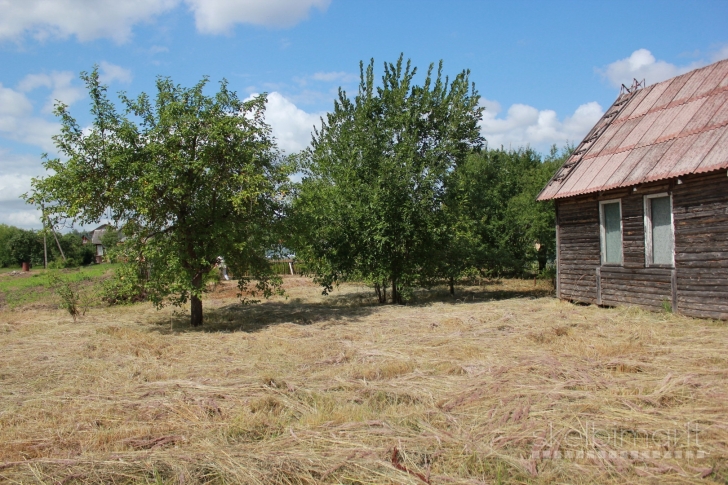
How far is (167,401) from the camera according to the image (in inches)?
233

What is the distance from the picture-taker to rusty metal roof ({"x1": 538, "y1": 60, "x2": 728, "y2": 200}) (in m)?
10.3

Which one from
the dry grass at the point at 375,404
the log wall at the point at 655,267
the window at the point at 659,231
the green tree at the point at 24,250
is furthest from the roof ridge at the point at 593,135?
the green tree at the point at 24,250

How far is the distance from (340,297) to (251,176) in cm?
866

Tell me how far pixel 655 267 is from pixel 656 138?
10.2 feet

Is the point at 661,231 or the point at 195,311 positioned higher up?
the point at 661,231

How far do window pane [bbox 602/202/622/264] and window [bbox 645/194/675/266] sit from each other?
814mm

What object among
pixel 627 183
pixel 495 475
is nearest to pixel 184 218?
pixel 495 475

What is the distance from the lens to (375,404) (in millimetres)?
5793

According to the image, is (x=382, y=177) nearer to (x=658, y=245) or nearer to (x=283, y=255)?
(x=283, y=255)

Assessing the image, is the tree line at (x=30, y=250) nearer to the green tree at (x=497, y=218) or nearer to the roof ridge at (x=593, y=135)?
the green tree at (x=497, y=218)

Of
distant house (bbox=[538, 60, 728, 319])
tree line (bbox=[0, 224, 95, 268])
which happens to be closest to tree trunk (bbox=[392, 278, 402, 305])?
distant house (bbox=[538, 60, 728, 319])

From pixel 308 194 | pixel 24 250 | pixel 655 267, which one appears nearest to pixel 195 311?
pixel 308 194

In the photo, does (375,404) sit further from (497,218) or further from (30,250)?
(30,250)

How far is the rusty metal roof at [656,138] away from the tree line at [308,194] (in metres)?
3.99
